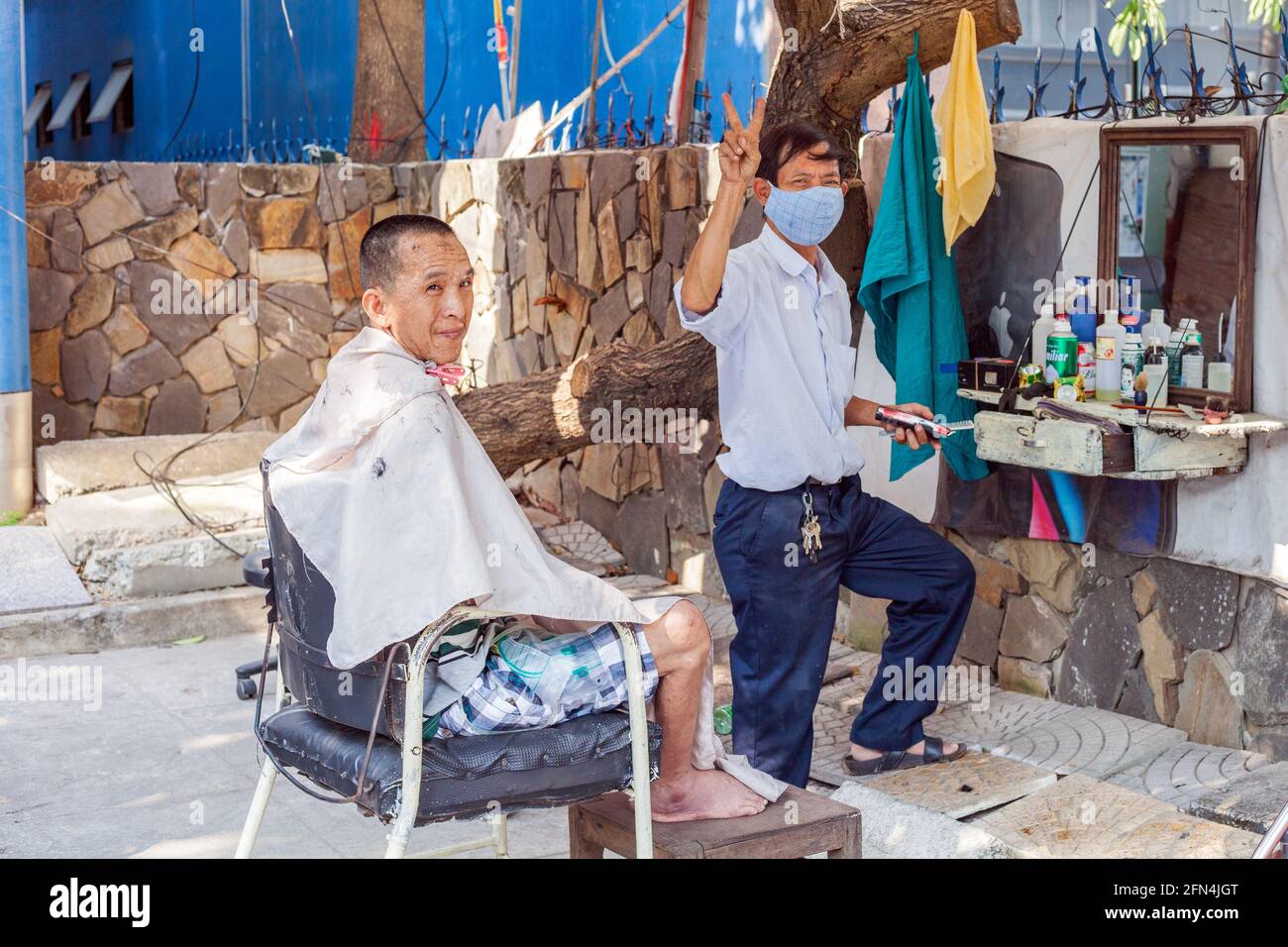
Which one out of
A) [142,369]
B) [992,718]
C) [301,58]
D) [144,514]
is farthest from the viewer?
[301,58]

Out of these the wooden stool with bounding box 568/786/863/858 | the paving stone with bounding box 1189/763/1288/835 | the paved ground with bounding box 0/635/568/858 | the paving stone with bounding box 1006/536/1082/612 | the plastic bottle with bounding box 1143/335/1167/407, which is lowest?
the paved ground with bounding box 0/635/568/858

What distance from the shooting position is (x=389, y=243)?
3.15m

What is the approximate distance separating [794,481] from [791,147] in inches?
36.6

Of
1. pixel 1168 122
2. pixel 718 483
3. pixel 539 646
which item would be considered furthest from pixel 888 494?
pixel 539 646

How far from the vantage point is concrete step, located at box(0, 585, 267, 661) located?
20.1ft

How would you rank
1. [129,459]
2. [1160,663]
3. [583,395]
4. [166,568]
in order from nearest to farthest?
[1160,663] → [583,395] → [166,568] → [129,459]

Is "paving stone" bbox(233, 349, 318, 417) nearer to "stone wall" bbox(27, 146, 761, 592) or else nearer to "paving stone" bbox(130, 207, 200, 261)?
"stone wall" bbox(27, 146, 761, 592)

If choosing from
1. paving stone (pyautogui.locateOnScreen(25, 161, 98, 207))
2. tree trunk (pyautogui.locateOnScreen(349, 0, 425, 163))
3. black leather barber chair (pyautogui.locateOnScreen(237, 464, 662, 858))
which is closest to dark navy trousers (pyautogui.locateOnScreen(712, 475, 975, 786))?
black leather barber chair (pyautogui.locateOnScreen(237, 464, 662, 858))

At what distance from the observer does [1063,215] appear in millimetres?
4984

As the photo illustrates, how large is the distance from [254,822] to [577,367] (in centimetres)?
256

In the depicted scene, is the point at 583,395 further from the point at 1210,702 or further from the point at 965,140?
the point at 1210,702

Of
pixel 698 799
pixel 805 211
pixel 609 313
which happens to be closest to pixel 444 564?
pixel 698 799

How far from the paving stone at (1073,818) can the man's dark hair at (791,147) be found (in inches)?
72.6

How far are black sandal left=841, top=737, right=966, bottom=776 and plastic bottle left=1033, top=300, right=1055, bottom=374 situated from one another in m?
1.23
